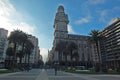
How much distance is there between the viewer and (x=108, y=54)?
353ft

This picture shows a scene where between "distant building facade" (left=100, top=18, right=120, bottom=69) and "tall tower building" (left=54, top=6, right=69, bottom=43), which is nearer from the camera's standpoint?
"distant building facade" (left=100, top=18, right=120, bottom=69)

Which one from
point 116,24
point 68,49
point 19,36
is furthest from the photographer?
point 116,24

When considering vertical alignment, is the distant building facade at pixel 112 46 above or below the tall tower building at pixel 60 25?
below

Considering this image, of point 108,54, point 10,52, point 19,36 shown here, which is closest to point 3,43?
point 10,52

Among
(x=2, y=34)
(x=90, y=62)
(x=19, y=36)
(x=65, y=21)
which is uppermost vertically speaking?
(x=65, y=21)

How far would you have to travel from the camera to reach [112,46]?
102812 mm

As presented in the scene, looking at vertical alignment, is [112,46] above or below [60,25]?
below

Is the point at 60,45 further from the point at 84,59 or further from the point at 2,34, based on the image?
the point at 84,59

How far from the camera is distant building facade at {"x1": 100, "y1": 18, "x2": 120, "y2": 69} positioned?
9678 cm

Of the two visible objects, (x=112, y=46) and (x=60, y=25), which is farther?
(x=60, y=25)

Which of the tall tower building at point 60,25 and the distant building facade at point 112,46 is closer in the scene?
the distant building facade at point 112,46

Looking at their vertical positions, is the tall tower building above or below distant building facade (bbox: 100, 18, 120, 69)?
above

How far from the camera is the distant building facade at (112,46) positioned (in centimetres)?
9678

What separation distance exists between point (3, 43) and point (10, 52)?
93.8 ft
